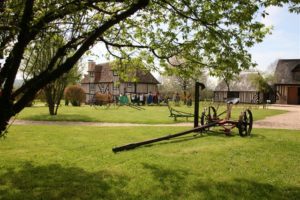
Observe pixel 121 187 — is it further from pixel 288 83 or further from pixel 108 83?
pixel 288 83

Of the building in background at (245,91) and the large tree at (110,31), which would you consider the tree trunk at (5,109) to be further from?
the building in background at (245,91)

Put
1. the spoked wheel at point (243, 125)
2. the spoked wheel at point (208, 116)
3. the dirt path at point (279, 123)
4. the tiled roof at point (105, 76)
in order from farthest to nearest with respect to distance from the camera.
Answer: the tiled roof at point (105, 76), the dirt path at point (279, 123), the spoked wheel at point (208, 116), the spoked wheel at point (243, 125)

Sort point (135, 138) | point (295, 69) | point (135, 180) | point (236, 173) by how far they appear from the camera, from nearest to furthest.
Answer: point (135, 180)
point (236, 173)
point (135, 138)
point (295, 69)

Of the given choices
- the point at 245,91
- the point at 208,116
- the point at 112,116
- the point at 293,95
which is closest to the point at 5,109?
the point at 208,116

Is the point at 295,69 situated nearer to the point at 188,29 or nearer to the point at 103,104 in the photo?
the point at 103,104

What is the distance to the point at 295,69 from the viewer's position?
5175 cm

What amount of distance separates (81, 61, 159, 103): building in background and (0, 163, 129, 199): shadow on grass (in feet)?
141

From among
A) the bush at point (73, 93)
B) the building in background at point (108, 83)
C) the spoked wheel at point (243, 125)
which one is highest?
the building in background at point (108, 83)

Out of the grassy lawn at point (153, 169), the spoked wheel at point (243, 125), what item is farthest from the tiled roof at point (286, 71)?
the grassy lawn at point (153, 169)

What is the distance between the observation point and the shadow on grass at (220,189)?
5822 millimetres

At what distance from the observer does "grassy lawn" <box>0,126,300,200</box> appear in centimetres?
600

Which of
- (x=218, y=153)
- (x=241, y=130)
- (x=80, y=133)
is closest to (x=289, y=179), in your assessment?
(x=218, y=153)

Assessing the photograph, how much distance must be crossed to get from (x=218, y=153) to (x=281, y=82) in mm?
47324

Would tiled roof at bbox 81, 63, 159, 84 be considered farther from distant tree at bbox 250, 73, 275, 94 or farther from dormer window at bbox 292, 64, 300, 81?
dormer window at bbox 292, 64, 300, 81
